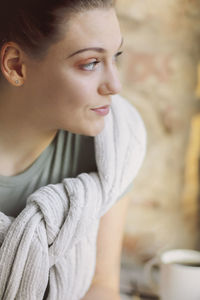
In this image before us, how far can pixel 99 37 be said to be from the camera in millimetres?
821

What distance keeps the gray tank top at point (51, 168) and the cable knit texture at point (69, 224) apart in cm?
6

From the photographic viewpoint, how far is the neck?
92 centimetres

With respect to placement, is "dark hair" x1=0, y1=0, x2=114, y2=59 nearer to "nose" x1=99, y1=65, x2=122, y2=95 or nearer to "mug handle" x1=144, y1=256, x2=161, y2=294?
"nose" x1=99, y1=65, x2=122, y2=95

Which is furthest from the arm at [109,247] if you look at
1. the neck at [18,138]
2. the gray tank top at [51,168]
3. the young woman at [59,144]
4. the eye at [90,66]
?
the eye at [90,66]

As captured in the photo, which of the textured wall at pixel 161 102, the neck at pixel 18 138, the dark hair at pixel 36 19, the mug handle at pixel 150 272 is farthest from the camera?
the textured wall at pixel 161 102

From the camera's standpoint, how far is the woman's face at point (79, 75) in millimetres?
817

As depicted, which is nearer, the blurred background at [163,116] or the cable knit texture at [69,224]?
the cable knit texture at [69,224]

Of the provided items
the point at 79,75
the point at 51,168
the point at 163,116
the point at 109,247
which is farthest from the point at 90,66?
the point at 163,116

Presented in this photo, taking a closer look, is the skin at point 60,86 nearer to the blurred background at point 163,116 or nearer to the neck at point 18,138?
the neck at point 18,138

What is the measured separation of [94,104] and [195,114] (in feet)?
1.87

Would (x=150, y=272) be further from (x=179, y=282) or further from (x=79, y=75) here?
(x=79, y=75)

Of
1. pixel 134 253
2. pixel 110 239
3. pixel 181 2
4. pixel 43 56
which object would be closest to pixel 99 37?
pixel 43 56

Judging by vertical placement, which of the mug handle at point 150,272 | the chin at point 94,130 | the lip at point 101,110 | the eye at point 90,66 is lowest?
the mug handle at point 150,272

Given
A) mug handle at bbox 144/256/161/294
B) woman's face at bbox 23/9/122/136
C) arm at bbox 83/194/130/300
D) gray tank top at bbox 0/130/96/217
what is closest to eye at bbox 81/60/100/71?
woman's face at bbox 23/9/122/136
